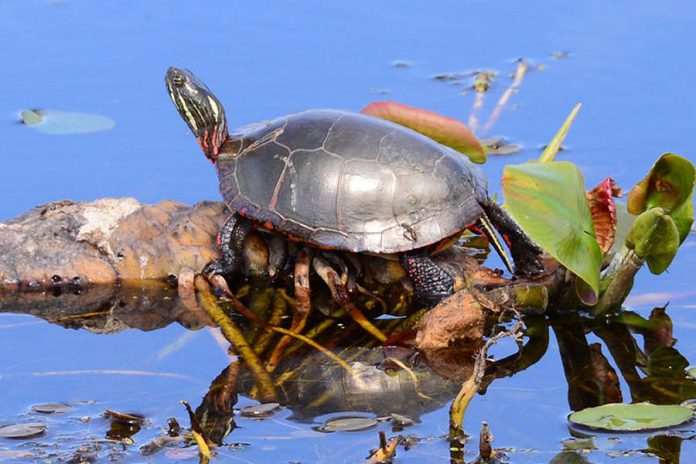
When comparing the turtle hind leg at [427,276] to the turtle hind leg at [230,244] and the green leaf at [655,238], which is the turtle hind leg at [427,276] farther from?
the green leaf at [655,238]

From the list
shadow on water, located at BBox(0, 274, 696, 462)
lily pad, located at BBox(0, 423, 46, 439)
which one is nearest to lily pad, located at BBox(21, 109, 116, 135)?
shadow on water, located at BBox(0, 274, 696, 462)

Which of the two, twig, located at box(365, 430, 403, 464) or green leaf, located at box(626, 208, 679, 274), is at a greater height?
green leaf, located at box(626, 208, 679, 274)

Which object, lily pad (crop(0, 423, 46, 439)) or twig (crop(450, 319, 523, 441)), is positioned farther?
lily pad (crop(0, 423, 46, 439))

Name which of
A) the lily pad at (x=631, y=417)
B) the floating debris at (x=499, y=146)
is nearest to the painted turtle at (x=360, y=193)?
the floating debris at (x=499, y=146)

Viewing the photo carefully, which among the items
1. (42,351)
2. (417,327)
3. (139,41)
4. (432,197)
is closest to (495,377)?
(417,327)

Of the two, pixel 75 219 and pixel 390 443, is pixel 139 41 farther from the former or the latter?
pixel 390 443

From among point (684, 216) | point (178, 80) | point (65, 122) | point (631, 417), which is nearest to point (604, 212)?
point (684, 216)

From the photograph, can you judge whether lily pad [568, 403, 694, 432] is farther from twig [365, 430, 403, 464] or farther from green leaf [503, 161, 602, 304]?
twig [365, 430, 403, 464]
